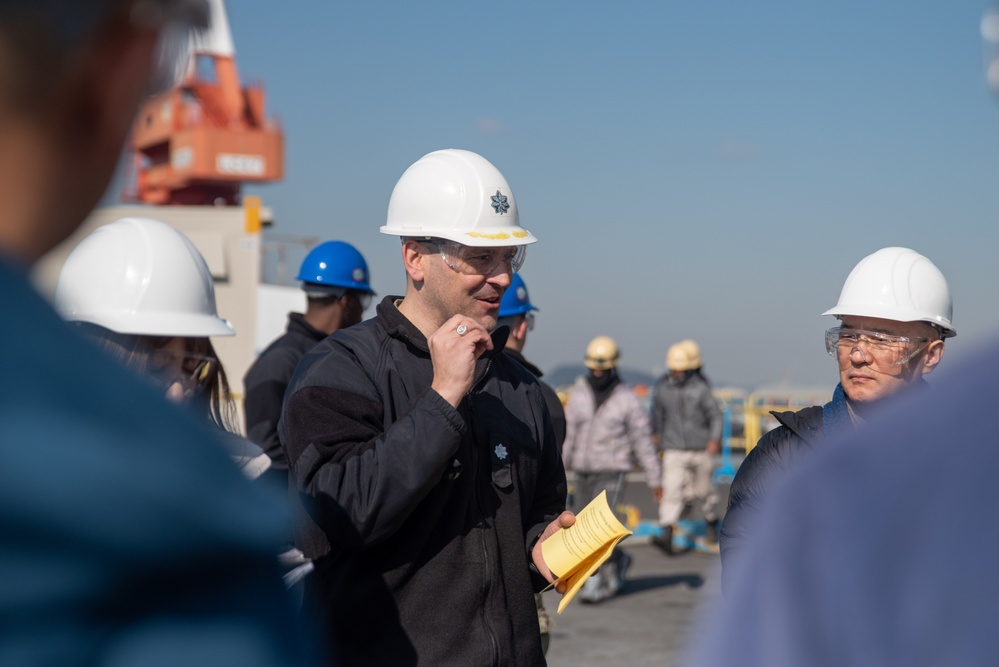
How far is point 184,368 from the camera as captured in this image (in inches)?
119

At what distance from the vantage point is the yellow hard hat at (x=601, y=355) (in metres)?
11.4

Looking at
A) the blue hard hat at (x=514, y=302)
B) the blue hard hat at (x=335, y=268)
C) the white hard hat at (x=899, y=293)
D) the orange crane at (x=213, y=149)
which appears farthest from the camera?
the orange crane at (x=213, y=149)

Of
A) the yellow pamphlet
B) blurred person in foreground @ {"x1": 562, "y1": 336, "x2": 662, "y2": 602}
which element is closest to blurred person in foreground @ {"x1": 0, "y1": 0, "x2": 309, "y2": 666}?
the yellow pamphlet

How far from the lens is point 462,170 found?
3.43 meters

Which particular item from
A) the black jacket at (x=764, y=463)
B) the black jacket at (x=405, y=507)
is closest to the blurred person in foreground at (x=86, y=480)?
the black jacket at (x=405, y=507)

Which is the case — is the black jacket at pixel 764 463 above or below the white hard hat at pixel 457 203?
below

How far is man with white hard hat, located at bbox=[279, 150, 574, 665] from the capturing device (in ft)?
9.01

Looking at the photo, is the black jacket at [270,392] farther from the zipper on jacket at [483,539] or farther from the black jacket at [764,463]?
the zipper on jacket at [483,539]

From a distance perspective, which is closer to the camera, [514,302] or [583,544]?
[583,544]

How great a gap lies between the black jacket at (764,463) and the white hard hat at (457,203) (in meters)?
1.14

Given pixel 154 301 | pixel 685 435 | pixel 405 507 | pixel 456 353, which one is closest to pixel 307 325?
pixel 154 301

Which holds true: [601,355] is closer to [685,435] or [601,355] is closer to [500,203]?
[685,435]

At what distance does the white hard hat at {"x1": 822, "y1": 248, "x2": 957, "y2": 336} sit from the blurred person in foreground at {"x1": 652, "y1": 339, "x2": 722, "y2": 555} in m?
8.71

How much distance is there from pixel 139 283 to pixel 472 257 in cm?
96
